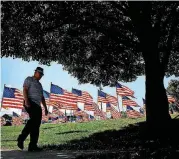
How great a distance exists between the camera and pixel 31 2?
41.6 ft

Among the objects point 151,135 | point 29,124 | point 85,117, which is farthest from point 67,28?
point 85,117

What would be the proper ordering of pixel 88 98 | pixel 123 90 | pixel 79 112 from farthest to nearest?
pixel 88 98 → pixel 79 112 → pixel 123 90

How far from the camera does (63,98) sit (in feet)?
130

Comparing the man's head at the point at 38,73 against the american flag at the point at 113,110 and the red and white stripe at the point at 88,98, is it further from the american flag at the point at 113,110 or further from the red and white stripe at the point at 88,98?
the american flag at the point at 113,110

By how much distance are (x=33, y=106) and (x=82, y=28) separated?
8038 millimetres

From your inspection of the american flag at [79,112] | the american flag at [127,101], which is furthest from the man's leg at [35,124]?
the american flag at [127,101]

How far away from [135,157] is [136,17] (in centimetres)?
818

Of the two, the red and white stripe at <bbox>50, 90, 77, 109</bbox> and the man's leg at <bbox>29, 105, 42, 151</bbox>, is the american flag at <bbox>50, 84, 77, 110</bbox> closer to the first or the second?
the red and white stripe at <bbox>50, 90, 77, 109</bbox>

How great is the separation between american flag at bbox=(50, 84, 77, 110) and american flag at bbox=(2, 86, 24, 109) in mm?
3928

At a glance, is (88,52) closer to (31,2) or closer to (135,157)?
(31,2)

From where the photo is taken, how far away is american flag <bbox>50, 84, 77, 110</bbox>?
39.4 m

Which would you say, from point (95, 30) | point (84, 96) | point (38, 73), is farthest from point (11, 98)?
point (38, 73)

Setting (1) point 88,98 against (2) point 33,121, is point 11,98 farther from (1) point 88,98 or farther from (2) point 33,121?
(2) point 33,121

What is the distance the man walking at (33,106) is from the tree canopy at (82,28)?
171 inches
